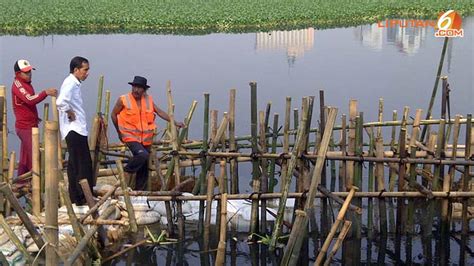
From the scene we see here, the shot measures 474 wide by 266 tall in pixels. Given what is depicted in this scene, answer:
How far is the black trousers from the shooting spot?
8094 mm

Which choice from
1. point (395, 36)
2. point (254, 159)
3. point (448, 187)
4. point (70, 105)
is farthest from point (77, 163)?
point (395, 36)

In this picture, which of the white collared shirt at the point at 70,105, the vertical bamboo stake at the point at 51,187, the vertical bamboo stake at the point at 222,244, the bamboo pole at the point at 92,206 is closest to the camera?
the vertical bamboo stake at the point at 51,187

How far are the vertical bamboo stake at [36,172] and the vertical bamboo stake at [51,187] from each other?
2634 millimetres

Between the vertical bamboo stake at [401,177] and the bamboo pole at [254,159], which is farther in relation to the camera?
the bamboo pole at [254,159]

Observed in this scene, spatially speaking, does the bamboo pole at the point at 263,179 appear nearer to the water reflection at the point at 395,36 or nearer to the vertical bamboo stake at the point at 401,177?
the vertical bamboo stake at the point at 401,177

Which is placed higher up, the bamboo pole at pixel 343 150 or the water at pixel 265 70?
the water at pixel 265 70

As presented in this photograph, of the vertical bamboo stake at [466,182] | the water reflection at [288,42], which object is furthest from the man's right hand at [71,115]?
the water reflection at [288,42]

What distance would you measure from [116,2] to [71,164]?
3482cm

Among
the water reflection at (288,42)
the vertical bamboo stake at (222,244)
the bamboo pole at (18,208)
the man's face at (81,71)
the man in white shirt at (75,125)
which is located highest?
the water reflection at (288,42)

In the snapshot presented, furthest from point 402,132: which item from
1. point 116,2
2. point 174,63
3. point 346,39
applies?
point 116,2

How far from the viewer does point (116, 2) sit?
41.7 meters

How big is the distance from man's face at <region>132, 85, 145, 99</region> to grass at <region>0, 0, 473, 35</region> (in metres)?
23.7

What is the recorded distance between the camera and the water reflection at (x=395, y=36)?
86.6 feet

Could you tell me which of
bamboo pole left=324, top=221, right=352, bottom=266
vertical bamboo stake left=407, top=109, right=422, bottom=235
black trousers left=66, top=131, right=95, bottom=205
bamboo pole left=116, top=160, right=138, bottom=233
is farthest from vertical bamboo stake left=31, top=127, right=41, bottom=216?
vertical bamboo stake left=407, top=109, right=422, bottom=235
